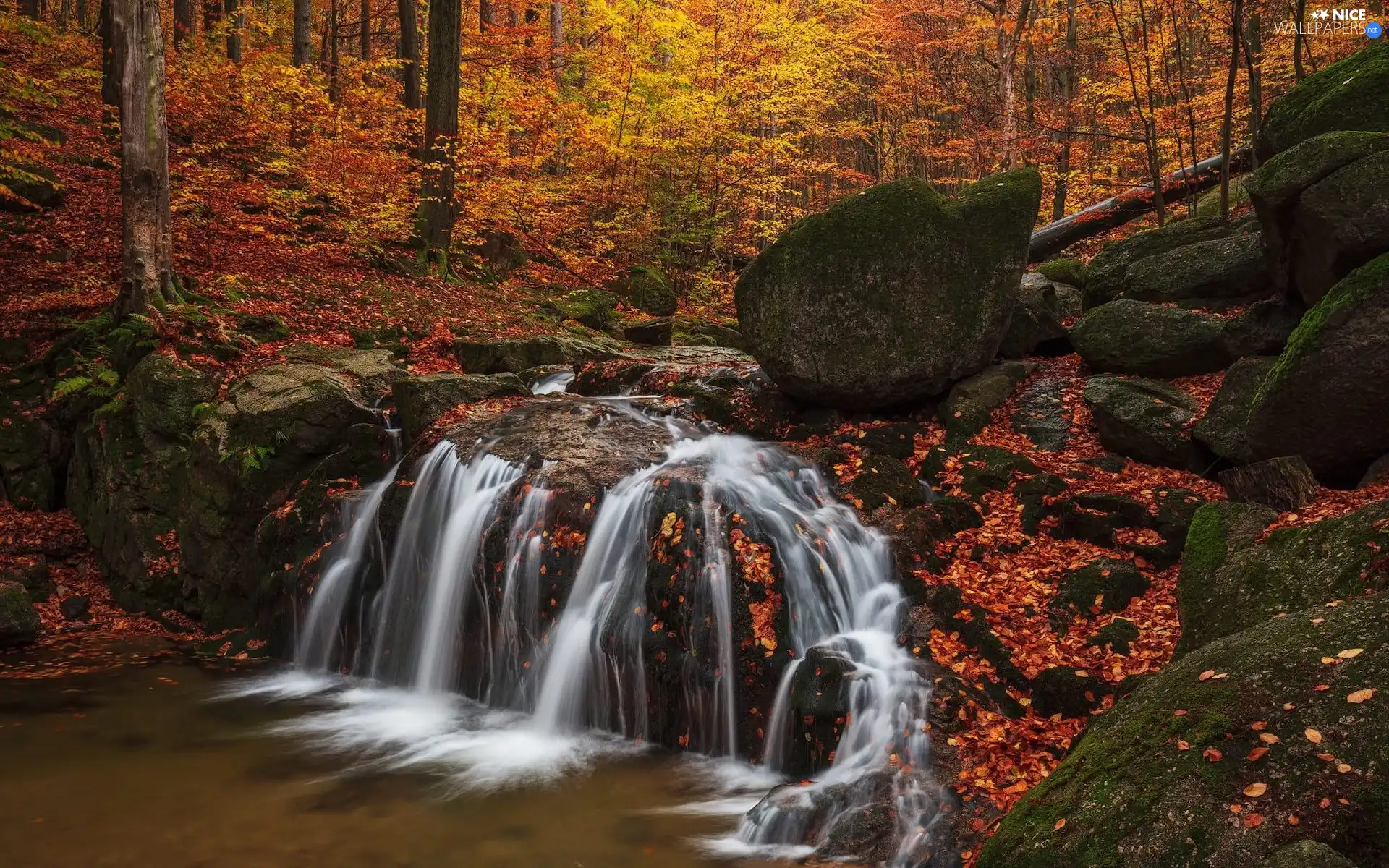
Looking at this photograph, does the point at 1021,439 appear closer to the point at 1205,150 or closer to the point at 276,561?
the point at 276,561

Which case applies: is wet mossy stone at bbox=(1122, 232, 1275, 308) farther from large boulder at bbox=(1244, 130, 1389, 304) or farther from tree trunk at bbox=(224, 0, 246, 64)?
tree trunk at bbox=(224, 0, 246, 64)

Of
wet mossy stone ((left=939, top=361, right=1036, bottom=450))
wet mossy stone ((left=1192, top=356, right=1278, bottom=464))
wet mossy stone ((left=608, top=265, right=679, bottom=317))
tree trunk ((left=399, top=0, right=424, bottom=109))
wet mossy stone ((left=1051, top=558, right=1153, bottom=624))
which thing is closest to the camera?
wet mossy stone ((left=1051, top=558, right=1153, bottom=624))

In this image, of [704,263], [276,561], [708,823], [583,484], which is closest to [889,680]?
[708,823]

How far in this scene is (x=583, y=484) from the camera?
27.2 ft

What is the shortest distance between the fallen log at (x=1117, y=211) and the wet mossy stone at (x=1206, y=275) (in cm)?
375

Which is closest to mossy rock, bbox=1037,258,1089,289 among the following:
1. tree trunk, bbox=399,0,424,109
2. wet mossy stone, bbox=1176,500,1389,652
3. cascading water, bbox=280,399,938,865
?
cascading water, bbox=280,399,938,865

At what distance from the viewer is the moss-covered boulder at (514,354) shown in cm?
1270

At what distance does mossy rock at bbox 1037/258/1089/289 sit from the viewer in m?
12.5

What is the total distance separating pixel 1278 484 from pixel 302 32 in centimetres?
1903

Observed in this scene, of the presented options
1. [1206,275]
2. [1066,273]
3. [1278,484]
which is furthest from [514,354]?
[1278,484]

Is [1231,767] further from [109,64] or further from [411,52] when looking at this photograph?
[109,64]

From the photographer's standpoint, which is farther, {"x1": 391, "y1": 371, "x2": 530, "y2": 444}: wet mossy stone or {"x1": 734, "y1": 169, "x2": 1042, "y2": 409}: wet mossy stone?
{"x1": 391, "y1": 371, "x2": 530, "y2": 444}: wet mossy stone

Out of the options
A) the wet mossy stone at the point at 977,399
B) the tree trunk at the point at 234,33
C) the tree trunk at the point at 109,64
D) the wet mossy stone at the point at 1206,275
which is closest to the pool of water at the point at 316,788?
the wet mossy stone at the point at 977,399

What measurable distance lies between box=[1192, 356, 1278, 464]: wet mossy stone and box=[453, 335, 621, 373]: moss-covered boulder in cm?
859
